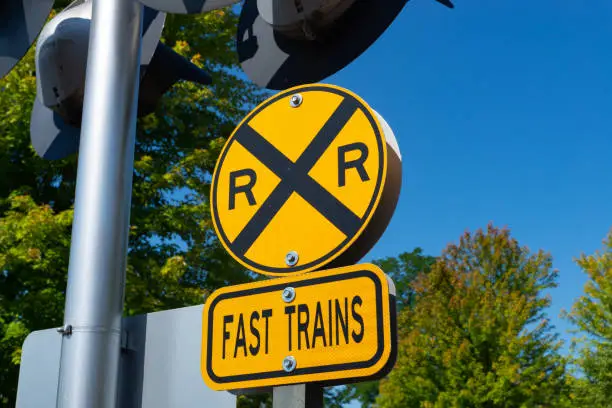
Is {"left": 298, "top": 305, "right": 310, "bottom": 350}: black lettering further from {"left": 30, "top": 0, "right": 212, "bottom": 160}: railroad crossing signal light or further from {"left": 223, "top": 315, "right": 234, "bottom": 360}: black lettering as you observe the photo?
{"left": 30, "top": 0, "right": 212, "bottom": 160}: railroad crossing signal light

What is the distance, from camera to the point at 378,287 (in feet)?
6.03

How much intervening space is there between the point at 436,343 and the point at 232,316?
22176mm

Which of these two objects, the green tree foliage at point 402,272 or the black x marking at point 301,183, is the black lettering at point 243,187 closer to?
the black x marking at point 301,183

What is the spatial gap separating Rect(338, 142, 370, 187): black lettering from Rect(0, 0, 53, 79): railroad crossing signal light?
2.07 meters

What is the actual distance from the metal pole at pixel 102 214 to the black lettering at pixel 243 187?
37 centimetres

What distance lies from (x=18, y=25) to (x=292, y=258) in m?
2.26

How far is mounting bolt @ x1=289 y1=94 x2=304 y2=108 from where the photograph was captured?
7.43 feet

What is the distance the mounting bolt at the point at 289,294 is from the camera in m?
1.95

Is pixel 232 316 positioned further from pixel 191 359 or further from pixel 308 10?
pixel 308 10

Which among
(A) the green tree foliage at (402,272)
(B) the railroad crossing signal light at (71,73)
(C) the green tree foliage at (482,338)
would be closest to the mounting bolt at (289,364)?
(B) the railroad crossing signal light at (71,73)

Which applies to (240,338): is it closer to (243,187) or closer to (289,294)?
(289,294)

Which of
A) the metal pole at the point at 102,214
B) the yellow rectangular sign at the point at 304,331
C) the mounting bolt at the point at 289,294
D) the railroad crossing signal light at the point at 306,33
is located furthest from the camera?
the railroad crossing signal light at the point at 306,33

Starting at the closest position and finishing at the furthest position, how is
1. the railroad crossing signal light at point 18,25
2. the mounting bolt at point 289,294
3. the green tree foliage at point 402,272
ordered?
the mounting bolt at point 289,294
the railroad crossing signal light at point 18,25
the green tree foliage at point 402,272

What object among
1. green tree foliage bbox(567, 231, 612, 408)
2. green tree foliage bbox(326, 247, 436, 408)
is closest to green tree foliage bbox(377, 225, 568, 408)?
green tree foliage bbox(567, 231, 612, 408)
